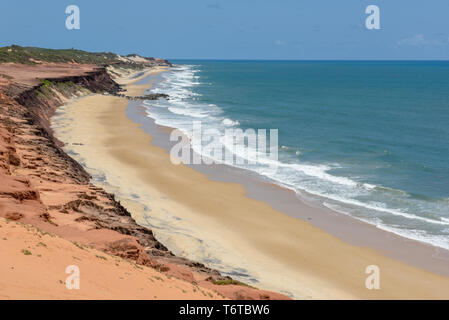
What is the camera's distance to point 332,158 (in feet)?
120

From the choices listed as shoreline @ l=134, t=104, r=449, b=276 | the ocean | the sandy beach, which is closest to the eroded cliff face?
the sandy beach

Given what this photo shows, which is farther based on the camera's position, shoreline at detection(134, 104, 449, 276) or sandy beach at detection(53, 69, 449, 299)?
shoreline at detection(134, 104, 449, 276)

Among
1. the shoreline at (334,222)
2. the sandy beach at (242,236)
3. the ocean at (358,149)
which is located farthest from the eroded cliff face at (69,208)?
the ocean at (358,149)

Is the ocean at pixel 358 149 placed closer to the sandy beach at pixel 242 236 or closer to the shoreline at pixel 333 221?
the shoreline at pixel 333 221

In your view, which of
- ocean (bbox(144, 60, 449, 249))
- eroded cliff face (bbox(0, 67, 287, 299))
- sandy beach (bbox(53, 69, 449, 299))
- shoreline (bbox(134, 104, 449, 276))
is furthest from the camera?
ocean (bbox(144, 60, 449, 249))

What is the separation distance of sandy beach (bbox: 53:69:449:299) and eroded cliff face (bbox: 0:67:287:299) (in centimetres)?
246

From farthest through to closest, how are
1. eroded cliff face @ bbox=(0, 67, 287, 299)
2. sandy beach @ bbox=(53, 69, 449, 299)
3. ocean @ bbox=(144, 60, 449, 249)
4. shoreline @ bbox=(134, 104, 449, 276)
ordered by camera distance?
ocean @ bbox=(144, 60, 449, 249)
shoreline @ bbox=(134, 104, 449, 276)
sandy beach @ bbox=(53, 69, 449, 299)
eroded cliff face @ bbox=(0, 67, 287, 299)

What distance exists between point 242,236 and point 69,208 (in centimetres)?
809

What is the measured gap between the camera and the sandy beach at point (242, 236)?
17.4 meters

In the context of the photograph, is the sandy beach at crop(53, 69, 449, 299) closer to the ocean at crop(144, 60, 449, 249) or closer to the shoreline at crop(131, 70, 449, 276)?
the shoreline at crop(131, 70, 449, 276)

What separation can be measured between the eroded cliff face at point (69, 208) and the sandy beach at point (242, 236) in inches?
97.0

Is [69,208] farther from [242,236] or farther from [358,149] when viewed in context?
[358,149]

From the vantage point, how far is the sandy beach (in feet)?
57.0

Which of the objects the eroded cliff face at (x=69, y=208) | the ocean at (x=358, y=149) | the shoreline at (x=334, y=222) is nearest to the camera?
the eroded cliff face at (x=69, y=208)
